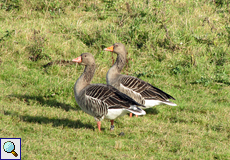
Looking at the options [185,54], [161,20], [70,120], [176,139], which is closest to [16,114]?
[70,120]

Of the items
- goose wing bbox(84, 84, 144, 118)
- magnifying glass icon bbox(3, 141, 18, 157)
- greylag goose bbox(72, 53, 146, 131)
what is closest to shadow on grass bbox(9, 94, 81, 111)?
greylag goose bbox(72, 53, 146, 131)

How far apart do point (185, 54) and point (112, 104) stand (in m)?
5.79

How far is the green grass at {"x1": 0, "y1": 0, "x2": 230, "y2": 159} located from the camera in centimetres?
600

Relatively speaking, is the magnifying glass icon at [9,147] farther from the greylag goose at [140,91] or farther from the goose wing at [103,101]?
the greylag goose at [140,91]

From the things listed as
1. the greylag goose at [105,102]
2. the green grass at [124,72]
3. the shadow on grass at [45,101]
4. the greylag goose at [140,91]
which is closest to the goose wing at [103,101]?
the greylag goose at [105,102]

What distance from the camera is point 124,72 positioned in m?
10.7

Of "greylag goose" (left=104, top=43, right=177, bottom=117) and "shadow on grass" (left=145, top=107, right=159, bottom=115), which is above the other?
"greylag goose" (left=104, top=43, right=177, bottom=117)

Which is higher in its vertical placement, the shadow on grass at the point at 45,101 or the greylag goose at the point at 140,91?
the greylag goose at the point at 140,91

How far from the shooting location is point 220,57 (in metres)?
11.2

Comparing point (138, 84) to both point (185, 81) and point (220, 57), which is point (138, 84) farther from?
point (220, 57)

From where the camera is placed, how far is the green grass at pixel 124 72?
6.00 meters

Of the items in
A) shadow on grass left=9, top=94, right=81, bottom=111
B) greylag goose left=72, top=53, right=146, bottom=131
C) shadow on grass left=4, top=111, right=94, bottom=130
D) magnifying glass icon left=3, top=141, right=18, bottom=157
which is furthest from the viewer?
shadow on grass left=9, top=94, right=81, bottom=111

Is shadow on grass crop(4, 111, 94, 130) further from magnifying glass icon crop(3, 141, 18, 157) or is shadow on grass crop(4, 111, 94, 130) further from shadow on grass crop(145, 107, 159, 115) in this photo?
shadow on grass crop(145, 107, 159, 115)

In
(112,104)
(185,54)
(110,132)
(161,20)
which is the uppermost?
(161,20)
